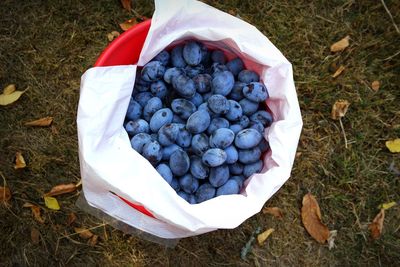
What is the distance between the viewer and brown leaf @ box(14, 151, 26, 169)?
5.11ft

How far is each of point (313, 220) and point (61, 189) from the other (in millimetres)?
930

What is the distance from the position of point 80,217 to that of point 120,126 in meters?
0.53

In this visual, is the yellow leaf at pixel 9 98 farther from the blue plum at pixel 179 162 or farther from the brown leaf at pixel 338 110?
the brown leaf at pixel 338 110

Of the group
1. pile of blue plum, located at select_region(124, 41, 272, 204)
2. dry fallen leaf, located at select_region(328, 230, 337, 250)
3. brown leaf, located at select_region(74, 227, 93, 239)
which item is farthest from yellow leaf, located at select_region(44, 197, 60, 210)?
dry fallen leaf, located at select_region(328, 230, 337, 250)

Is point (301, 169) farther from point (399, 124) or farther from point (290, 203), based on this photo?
point (399, 124)

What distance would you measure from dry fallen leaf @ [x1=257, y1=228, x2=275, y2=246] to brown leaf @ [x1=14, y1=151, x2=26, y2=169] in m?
0.91

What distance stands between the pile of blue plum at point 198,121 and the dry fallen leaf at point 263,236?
0.38 meters

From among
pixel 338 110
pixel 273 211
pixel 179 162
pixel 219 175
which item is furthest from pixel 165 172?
pixel 338 110

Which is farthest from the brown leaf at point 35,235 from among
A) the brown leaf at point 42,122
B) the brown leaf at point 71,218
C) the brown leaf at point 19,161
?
the brown leaf at point 42,122

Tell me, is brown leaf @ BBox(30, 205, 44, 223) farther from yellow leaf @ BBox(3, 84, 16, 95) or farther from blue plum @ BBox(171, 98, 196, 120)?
blue plum @ BBox(171, 98, 196, 120)

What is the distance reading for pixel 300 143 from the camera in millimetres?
1566

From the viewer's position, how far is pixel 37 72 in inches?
63.7

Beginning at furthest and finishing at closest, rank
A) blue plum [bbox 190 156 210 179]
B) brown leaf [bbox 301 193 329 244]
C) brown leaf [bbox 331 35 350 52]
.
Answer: brown leaf [bbox 331 35 350 52] → brown leaf [bbox 301 193 329 244] → blue plum [bbox 190 156 210 179]

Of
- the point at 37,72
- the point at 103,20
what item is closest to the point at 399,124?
the point at 103,20
